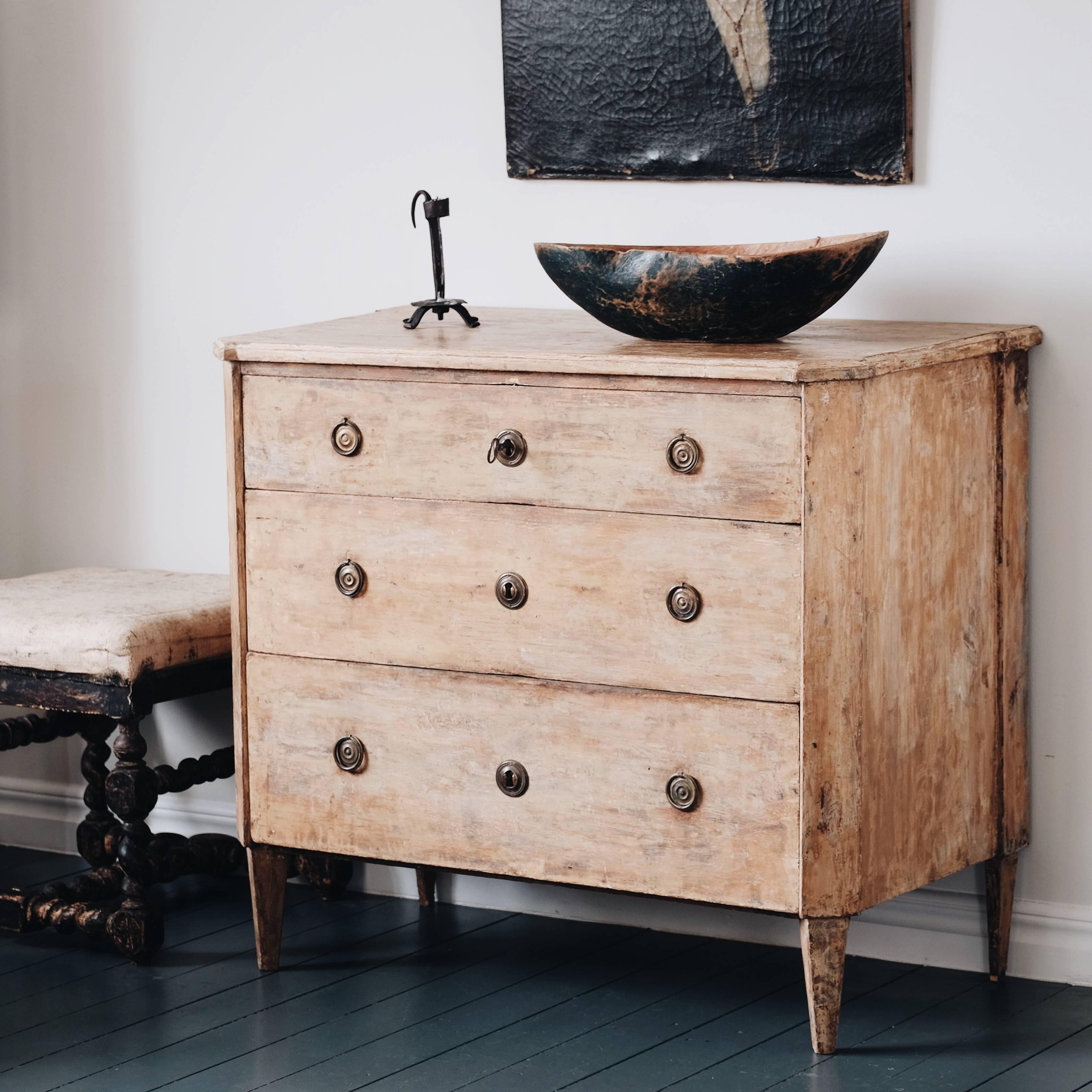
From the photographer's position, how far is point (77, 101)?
3188mm

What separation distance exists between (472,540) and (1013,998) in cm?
104

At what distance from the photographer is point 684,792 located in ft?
7.49

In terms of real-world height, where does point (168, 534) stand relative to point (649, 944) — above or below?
above

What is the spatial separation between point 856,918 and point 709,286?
1.07 meters

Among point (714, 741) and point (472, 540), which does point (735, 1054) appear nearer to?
point (714, 741)

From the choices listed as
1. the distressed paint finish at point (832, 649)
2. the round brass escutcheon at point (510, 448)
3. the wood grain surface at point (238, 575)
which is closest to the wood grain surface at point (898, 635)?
the distressed paint finish at point (832, 649)

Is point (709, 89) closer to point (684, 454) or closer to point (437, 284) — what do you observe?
point (437, 284)

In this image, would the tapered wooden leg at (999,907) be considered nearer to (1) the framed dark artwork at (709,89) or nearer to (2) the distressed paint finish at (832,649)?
(2) the distressed paint finish at (832,649)

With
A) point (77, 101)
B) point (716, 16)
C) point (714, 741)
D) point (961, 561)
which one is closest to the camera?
point (714, 741)

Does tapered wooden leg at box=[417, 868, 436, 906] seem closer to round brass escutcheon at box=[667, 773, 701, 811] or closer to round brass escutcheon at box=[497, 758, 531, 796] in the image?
round brass escutcheon at box=[497, 758, 531, 796]

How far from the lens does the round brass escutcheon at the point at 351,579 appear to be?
2455 mm

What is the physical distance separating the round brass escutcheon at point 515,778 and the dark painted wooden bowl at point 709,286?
61cm

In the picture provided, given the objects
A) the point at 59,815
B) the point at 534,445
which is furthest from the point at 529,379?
the point at 59,815

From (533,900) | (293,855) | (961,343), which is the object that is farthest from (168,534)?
(961,343)
